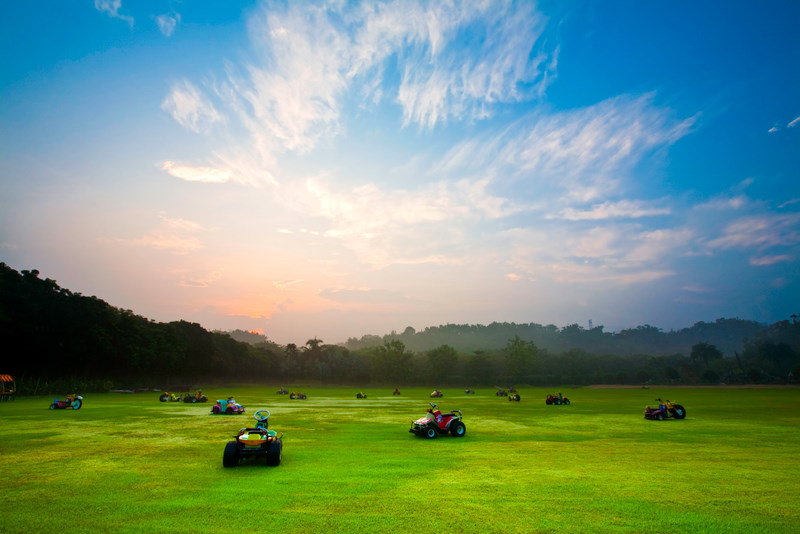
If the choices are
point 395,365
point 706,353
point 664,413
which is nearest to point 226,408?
point 664,413

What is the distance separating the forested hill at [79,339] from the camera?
60.4 metres

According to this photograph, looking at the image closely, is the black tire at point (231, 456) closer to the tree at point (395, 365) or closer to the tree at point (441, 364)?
the tree at point (395, 365)

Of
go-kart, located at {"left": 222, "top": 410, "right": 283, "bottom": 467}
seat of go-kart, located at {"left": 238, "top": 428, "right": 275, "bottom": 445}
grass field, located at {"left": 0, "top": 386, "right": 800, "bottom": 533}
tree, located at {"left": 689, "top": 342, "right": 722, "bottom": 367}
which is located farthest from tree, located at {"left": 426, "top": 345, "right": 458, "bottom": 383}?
go-kart, located at {"left": 222, "top": 410, "right": 283, "bottom": 467}

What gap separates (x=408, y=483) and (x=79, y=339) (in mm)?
78262

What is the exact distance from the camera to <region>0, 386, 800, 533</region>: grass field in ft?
26.3

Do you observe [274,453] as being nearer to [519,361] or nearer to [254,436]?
[254,436]

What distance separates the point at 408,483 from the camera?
10.9 m

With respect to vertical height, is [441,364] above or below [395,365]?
above

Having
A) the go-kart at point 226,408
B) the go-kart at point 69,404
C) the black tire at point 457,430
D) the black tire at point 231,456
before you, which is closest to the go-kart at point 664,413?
the black tire at point 457,430

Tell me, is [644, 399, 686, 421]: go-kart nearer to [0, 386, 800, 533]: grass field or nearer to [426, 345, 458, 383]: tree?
[0, 386, 800, 533]: grass field

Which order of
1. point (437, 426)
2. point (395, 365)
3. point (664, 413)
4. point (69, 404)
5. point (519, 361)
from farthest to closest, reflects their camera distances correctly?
point (519, 361) → point (395, 365) → point (69, 404) → point (664, 413) → point (437, 426)

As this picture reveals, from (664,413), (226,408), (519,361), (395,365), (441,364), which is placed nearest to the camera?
(664,413)

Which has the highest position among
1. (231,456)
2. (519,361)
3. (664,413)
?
(519,361)

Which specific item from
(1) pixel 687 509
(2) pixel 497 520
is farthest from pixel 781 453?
(2) pixel 497 520
